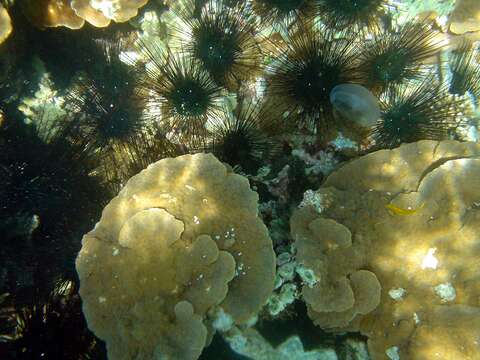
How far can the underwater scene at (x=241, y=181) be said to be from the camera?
125 inches

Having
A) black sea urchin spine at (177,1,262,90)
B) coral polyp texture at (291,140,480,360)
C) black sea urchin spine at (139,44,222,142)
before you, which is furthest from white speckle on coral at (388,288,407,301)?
black sea urchin spine at (177,1,262,90)

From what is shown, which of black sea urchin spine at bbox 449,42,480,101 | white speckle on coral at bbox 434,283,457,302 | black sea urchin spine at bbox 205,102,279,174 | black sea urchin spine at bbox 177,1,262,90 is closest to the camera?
white speckle on coral at bbox 434,283,457,302

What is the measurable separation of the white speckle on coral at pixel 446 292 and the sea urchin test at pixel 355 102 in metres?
1.67

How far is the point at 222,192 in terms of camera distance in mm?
3332

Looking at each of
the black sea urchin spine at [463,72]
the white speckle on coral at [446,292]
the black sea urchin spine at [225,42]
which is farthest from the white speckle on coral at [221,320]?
the black sea urchin spine at [463,72]

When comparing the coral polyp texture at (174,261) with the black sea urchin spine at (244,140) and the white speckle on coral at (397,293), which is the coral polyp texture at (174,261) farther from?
the white speckle on coral at (397,293)

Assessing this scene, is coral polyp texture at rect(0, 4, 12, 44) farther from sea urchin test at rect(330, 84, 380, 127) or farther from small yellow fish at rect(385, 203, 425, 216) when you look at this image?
small yellow fish at rect(385, 203, 425, 216)

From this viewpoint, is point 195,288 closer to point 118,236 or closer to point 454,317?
point 118,236

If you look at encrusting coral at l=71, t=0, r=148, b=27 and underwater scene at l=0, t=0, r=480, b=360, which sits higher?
encrusting coral at l=71, t=0, r=148, b=27

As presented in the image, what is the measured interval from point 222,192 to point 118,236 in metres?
0.99

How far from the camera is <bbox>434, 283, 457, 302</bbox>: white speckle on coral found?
3.28m

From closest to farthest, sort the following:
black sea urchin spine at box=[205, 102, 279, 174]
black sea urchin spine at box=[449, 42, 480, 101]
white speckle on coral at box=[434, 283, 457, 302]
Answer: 1. white speckle on coral at box=[434, 283, 457, 302]
2. black sea urchin spine at box=[205, 102, 279, 174]
3. black sea urchin spine at box=[449, 42, 480, 101]

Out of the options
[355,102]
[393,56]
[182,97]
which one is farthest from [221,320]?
[393,56]

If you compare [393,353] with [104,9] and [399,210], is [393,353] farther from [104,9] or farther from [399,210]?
[104,9]
